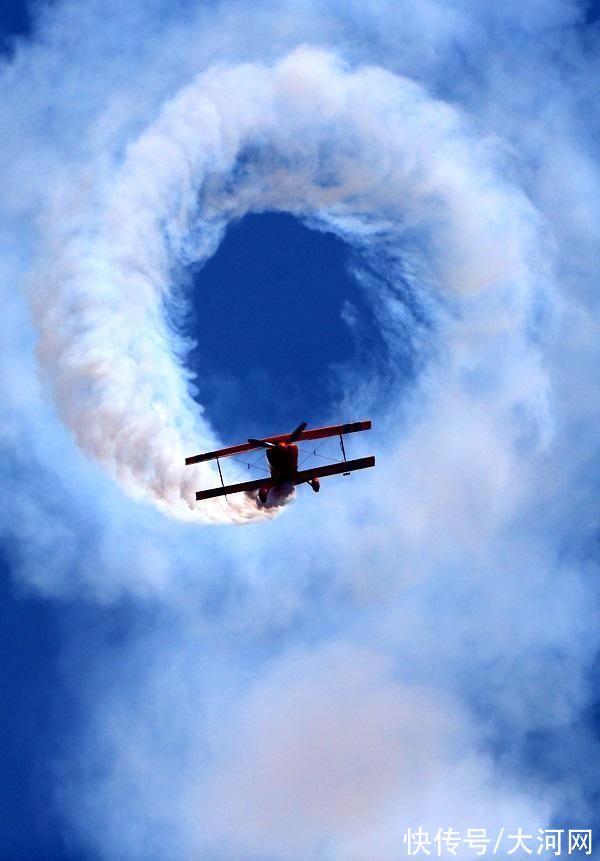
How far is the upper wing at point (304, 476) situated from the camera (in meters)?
58.9

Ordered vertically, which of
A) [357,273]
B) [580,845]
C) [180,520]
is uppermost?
[357,273]

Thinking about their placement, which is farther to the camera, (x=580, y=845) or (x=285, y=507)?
(x=580, y=845)

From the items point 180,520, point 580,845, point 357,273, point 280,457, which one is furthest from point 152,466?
point 580,845

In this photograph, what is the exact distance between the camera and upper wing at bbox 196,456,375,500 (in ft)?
193

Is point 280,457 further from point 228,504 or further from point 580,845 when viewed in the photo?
point 580,845

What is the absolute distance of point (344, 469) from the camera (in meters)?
59.3

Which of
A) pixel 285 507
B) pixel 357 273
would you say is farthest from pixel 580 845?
pixel 357 273

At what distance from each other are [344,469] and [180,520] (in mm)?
8381

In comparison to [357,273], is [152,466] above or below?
below

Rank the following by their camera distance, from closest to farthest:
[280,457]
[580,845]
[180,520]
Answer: [280,457] → [180,520] → [580,845]

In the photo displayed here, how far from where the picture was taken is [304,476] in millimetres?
59062

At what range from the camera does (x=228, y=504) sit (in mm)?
62438

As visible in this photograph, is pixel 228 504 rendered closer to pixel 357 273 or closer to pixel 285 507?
pixel 285 507

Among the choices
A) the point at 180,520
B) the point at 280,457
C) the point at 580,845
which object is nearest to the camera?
the point at 280,457
